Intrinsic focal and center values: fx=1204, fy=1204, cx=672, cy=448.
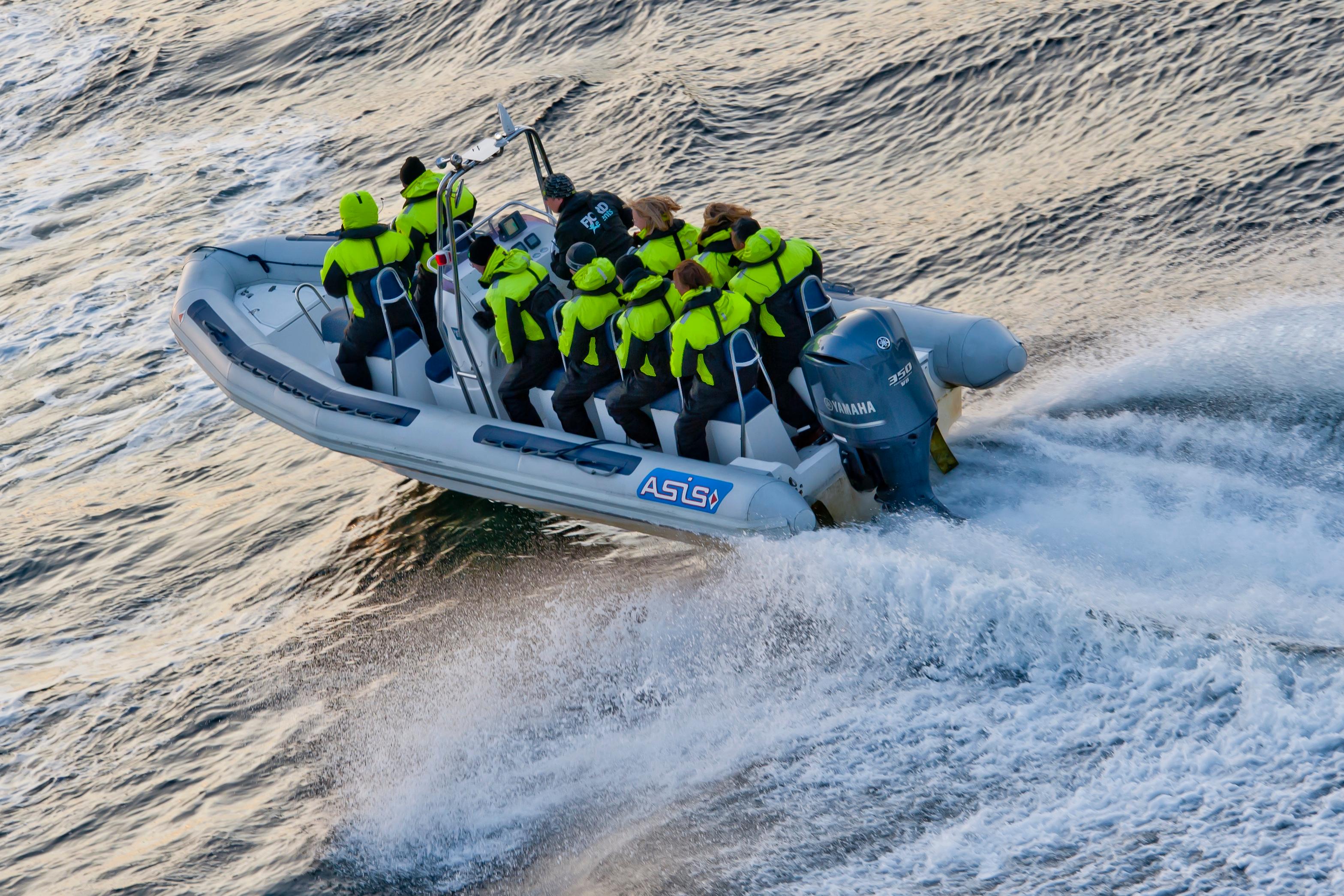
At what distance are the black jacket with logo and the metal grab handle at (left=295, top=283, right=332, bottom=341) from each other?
163 cm

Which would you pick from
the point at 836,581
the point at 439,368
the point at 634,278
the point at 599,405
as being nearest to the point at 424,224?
the point at 439,368

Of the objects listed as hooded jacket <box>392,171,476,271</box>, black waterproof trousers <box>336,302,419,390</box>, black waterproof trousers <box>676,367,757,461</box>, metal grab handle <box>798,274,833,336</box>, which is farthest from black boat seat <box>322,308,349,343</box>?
metal grab handle <box>798,274,833,336</box>

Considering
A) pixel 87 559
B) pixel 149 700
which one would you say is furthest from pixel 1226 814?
pixel 87 559

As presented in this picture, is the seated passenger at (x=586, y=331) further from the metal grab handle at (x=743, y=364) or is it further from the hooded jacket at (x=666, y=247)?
the metal grab handle at (x=743, y=364)

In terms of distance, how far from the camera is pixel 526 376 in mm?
5746

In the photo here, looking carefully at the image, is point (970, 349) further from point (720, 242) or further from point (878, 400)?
point (720, 242)

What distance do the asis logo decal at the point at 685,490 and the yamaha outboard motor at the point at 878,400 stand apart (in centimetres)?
53

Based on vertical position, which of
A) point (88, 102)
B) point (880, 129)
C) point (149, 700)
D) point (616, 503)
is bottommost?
point (149, 700)

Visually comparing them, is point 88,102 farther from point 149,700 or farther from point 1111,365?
point 1111,365

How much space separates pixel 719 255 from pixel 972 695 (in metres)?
2.28

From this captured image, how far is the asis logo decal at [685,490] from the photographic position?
4.85 m

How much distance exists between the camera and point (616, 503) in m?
5.24

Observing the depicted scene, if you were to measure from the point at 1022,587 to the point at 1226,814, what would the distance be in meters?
1.04

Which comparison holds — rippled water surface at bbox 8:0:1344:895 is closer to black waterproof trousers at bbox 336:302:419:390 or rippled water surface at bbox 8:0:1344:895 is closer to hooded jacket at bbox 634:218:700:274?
black waterproof trousers at bbox 336:302:419:390
